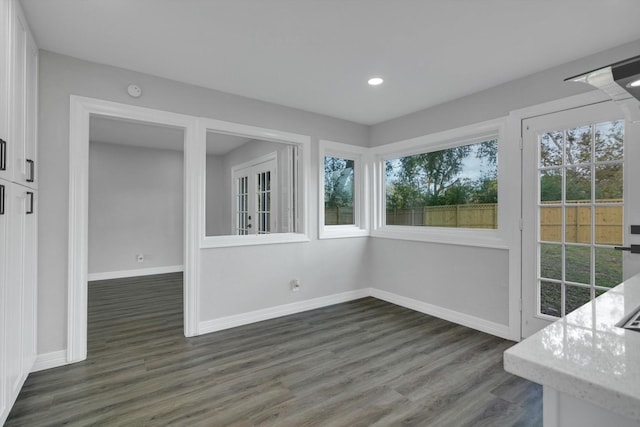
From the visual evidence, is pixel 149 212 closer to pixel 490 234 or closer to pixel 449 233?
pixel 449 233

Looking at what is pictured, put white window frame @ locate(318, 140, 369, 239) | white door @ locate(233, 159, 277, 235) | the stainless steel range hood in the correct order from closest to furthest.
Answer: the stainless steel range hood < white window frame @ locate(318, 140, 369, 239) < white door @ locate(233, 159, 277, 235)

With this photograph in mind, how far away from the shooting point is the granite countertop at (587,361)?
582mm

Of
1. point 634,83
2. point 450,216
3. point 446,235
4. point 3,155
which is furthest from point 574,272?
point 3,155

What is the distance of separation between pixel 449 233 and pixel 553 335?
3037 mm

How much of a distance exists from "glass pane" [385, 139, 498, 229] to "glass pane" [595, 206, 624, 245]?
0.85 metres

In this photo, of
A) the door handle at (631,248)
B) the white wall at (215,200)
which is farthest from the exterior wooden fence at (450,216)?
the white wall at (215,200)

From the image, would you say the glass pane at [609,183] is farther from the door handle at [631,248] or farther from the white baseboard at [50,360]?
the white baseboard at [50,360]

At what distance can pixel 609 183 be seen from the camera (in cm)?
249

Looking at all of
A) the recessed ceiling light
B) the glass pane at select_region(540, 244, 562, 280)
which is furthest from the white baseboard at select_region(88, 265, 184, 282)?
the recessed ceiling light

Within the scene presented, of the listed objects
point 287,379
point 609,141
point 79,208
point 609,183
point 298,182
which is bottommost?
point 287,379

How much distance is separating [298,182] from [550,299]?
9.36 ft

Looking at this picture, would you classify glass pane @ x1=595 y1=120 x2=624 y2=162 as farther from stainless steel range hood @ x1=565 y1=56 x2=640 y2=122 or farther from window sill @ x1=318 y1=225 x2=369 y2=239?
window sill @ x1=318 y1=225 x2=369 y2=239

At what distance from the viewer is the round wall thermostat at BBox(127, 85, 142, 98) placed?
111 inches

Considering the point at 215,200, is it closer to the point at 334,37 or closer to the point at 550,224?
the point at 334,37
